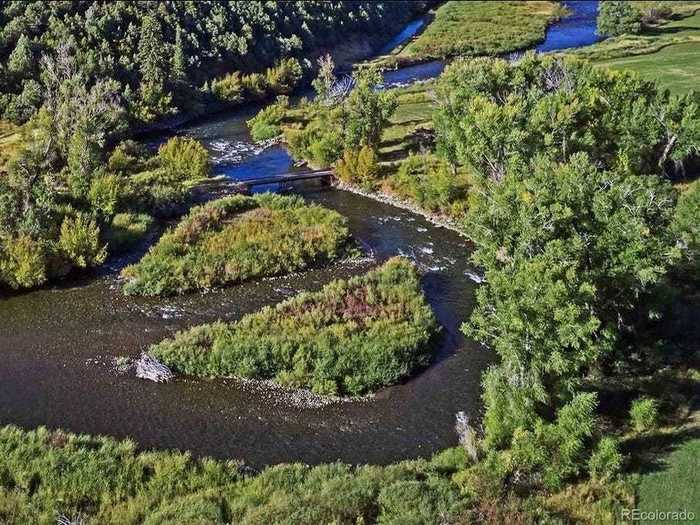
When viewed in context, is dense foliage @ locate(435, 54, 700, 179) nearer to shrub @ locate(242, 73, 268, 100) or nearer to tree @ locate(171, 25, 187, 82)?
shrub @ locate(242, 73, 268, 100)

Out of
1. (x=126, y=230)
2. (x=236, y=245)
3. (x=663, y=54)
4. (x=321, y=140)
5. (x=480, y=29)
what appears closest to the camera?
(x=236, y=245)

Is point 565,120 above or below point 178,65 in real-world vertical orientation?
below

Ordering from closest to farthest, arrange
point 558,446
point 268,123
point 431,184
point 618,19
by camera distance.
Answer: point 558,446, point 431,184, point 268,123, point 618,19

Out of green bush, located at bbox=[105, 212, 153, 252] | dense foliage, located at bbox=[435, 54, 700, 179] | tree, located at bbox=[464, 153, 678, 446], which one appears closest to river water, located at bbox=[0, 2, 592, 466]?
green bush, located at bbox=[105, 212, 153, 252]

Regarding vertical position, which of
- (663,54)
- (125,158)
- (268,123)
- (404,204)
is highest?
(663,54)

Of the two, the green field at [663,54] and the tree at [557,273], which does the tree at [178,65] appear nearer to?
the green field at [663,54]

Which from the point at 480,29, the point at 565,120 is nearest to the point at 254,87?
the point at 565,120

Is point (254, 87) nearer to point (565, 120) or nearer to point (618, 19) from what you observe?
point (565, 120)
